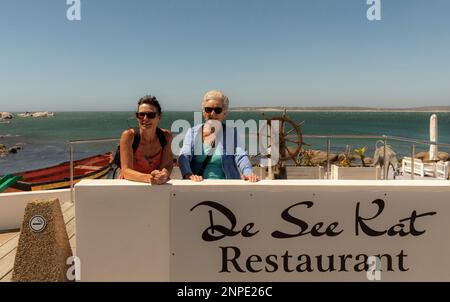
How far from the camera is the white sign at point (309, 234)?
202 centimetres

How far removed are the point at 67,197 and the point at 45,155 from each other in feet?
122

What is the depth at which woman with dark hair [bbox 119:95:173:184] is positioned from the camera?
7.86 feet

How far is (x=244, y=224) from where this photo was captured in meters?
2.04

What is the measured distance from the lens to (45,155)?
37.7 m

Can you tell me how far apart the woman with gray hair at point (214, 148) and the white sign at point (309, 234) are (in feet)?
1.43

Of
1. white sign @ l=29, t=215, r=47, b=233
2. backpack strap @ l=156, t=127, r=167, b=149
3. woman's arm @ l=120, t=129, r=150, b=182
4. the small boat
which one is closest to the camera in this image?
white sign @ l=29, t=215, r=47, b=233

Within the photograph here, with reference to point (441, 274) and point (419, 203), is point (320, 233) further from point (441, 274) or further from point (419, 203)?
point (441, 274)

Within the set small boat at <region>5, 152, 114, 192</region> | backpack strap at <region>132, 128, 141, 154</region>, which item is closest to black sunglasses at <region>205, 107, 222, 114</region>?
backpack strap at <region>132, 128, 141, 154</region>

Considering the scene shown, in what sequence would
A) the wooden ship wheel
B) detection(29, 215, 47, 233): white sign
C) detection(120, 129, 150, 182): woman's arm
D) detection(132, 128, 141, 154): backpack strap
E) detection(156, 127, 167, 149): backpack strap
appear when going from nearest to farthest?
detection(29, 215, 47, 233): white sign, detection(120, 129, 150, 182): woman's arm, detection(132, 128, 141, 154): backpack strap, detection(156, 127, 167, 149): backpack strap, the wooden ship wheel

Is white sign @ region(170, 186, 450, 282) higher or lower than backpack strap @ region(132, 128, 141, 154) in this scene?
lower

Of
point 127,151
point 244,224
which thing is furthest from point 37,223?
point 244,224

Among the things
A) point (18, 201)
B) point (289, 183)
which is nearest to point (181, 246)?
point (289, 183)

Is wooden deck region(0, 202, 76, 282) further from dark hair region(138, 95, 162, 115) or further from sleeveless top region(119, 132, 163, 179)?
dark hair region(138, 95, 162, 115)

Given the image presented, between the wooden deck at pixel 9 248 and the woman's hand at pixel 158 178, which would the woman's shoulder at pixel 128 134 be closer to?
the woman's hand at pixel 158 178
